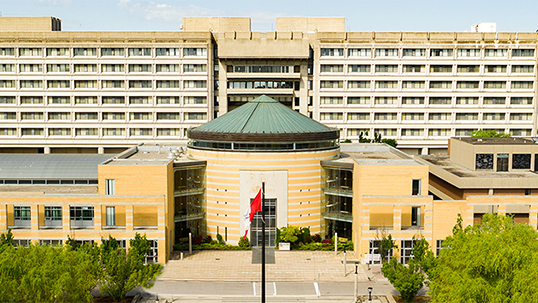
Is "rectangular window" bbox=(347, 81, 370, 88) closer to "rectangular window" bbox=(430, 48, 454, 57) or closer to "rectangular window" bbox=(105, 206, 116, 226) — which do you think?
"rectangular window" bbox=(430, 48, 454, 57)

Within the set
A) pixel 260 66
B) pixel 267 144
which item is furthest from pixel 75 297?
pixel 260 66

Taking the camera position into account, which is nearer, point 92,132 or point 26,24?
point 92,132

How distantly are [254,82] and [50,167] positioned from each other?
56.5 meters

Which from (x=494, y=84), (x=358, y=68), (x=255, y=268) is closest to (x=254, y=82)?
(x=358, y=68)

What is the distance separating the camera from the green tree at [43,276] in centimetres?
4412

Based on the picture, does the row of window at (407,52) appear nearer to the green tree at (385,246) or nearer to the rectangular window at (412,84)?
the rectangular window at (412,84)

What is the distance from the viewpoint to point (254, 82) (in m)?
128

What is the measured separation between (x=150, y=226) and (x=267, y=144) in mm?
17919

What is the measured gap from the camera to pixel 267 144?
245 feet

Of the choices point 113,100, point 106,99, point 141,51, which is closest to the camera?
point 141,51

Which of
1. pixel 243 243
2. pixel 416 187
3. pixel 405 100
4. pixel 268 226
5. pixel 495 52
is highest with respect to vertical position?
pixel 495 52

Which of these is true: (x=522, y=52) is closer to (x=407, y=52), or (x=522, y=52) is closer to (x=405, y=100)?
(x=407, y=52)

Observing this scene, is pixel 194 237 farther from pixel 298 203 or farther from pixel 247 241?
pixel 298 203

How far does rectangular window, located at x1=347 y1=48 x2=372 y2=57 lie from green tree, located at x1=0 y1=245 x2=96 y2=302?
296 ft
